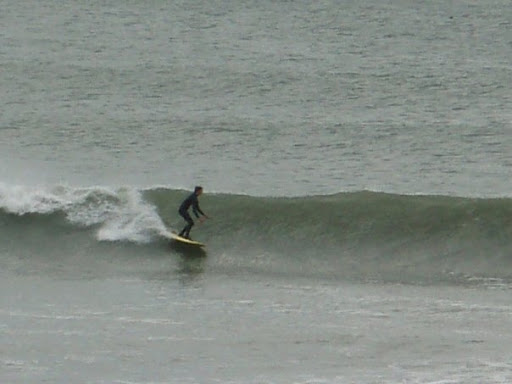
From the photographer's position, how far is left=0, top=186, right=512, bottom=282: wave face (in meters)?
27.4

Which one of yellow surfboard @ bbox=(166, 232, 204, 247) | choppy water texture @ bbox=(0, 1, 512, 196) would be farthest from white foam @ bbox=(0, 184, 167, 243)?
choppy water texture @ bbox=(0, 1, 512, 196)

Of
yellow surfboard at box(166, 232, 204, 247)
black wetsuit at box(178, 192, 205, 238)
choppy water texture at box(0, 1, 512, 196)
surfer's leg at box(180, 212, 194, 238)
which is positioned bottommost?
yellow surfboard at box(166, 232, 204, 247)

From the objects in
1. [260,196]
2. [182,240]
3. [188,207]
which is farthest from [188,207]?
[260,196]

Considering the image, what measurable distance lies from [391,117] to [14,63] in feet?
51.0

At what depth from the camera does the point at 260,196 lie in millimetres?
31453

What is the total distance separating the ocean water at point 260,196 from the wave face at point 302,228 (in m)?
0.06

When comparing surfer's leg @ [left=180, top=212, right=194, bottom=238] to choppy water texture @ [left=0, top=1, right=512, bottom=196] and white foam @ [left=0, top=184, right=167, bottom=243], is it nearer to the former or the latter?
white foam @ [left=0, top=184, right=167, bottom=243]

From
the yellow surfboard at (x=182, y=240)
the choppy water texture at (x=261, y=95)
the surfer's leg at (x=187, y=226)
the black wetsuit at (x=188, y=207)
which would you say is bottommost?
the yellow surfboard at (x=182, y=240)

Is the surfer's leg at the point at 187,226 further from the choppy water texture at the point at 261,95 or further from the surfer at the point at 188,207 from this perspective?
the choppy water texture at the point at 261,95

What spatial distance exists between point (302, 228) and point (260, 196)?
6.99 feet

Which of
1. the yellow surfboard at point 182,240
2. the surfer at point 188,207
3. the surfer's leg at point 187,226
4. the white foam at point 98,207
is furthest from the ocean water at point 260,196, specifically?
the surfer at point 188,207

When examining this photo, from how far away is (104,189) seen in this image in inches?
1201

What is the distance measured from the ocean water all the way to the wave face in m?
0.06

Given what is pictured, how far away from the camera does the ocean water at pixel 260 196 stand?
21.1 m
